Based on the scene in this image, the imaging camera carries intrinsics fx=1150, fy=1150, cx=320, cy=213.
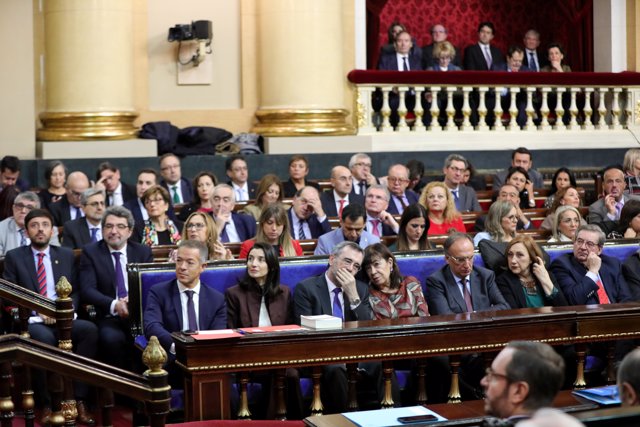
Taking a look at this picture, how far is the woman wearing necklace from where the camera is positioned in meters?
5.97

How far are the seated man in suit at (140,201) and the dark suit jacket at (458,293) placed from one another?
2.26 metres

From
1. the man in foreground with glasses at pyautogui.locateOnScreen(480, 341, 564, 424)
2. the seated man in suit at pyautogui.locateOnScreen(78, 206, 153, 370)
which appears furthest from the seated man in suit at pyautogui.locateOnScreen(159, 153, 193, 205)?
the man in foreground with glasses at pyautogui.locateOnScreen(480, 341, 564, 424)

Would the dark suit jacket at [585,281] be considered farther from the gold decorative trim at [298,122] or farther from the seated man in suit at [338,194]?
the gold decorative trim at [298,122]

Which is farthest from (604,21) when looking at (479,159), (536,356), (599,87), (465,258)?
(536,356)

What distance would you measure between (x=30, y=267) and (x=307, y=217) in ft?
6.90

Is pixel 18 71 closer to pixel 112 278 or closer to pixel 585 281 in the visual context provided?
pixel 112 278

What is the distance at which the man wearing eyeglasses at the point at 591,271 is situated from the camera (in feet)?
20.1

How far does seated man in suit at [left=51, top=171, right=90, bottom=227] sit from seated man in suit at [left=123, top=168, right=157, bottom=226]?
381 millimetres

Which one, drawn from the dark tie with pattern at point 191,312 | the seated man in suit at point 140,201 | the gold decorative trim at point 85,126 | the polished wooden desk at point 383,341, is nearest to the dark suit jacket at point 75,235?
the seated man in suit at point 140,201

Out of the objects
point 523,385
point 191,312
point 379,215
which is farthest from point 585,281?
point 523,385

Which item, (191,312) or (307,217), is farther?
(307,217)

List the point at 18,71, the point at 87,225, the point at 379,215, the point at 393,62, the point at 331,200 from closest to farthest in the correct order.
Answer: the point at 87,225 → the point at 379,215 → the point at 331,200 → the point at 18,71 → the point at 393,62

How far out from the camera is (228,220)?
7441 millimetres

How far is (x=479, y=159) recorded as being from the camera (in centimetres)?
1088
